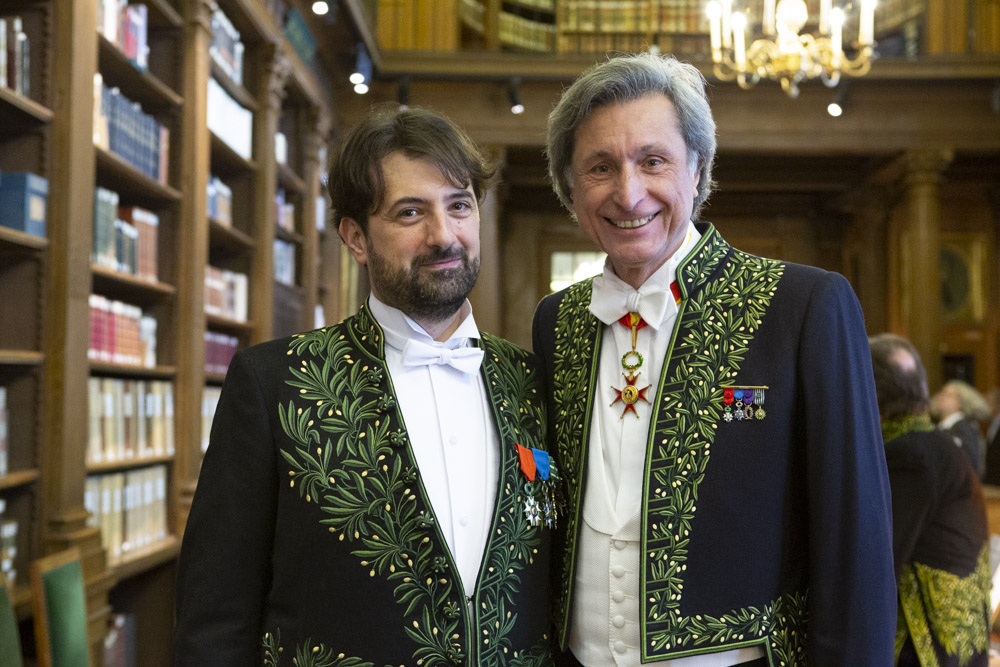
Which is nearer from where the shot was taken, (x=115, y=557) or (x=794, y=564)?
(x=794, y=564)

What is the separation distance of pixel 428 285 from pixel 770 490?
670 mm

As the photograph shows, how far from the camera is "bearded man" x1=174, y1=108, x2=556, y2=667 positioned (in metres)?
1.57

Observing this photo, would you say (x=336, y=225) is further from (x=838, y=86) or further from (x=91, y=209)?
(x=838, y=86)

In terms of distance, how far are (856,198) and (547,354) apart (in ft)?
31.5

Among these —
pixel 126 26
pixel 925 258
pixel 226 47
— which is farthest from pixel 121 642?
pixel 925 258

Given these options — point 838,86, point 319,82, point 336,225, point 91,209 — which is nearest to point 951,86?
point 838,86

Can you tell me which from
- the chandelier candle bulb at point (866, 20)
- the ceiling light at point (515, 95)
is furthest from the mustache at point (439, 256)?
the ceiling light at point (515, 95)

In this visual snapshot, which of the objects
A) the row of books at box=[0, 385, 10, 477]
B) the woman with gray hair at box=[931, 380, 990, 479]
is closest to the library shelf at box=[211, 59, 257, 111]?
the row of books at box=[0, 385, 10, 477]

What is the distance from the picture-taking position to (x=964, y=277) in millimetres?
10727

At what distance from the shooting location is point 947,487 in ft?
8.71

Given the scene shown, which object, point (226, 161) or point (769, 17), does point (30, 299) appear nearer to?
point (226, 161)

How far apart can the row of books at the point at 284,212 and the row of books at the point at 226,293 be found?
807 millimetres

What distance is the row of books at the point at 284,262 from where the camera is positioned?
20.4 ft

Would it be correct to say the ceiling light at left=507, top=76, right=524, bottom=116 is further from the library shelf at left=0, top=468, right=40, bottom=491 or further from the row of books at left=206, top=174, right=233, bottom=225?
the library shelf at left=0, top=468, right=40, bottom=491
